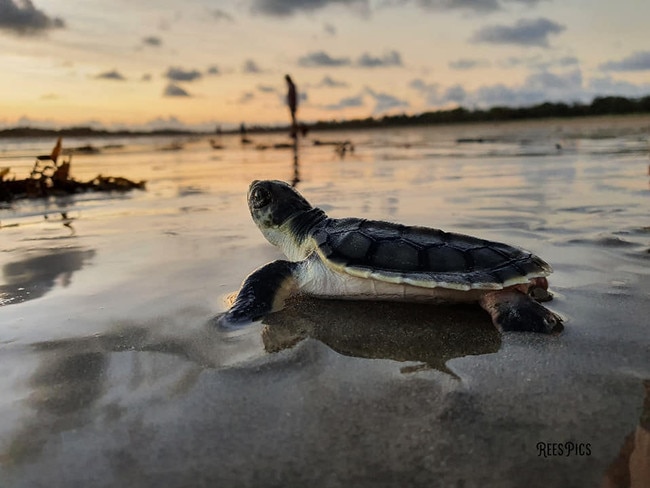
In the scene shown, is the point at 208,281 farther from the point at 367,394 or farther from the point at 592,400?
the point at 592,400

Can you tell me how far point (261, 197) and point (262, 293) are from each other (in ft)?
4.46

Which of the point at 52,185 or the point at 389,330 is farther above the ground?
the point at 52,185

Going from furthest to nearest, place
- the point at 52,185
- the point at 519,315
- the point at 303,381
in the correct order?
the point at 52,185
the point at 519,315
the point at 303,381

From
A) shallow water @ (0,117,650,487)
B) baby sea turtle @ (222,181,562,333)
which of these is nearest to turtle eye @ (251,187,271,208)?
shallow water @ (0,117,650,487)

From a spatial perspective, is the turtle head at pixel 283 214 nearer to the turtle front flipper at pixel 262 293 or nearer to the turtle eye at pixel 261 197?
the turtle eye at pixel 261 197

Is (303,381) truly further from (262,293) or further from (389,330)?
(262,293)

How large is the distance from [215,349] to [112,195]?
8.29 metres

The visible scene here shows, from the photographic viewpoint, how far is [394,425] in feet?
6.40

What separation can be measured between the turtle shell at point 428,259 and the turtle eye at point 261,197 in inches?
42.4

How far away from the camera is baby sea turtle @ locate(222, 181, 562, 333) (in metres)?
3.09

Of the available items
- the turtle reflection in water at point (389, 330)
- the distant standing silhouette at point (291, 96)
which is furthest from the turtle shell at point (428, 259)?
the distant standing silhouette at point (291, 96)

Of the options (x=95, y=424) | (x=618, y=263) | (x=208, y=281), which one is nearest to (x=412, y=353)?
(x=95, y=424)

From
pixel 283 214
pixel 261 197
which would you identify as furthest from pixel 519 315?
pixel 261 197

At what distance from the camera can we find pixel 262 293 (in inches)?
134
